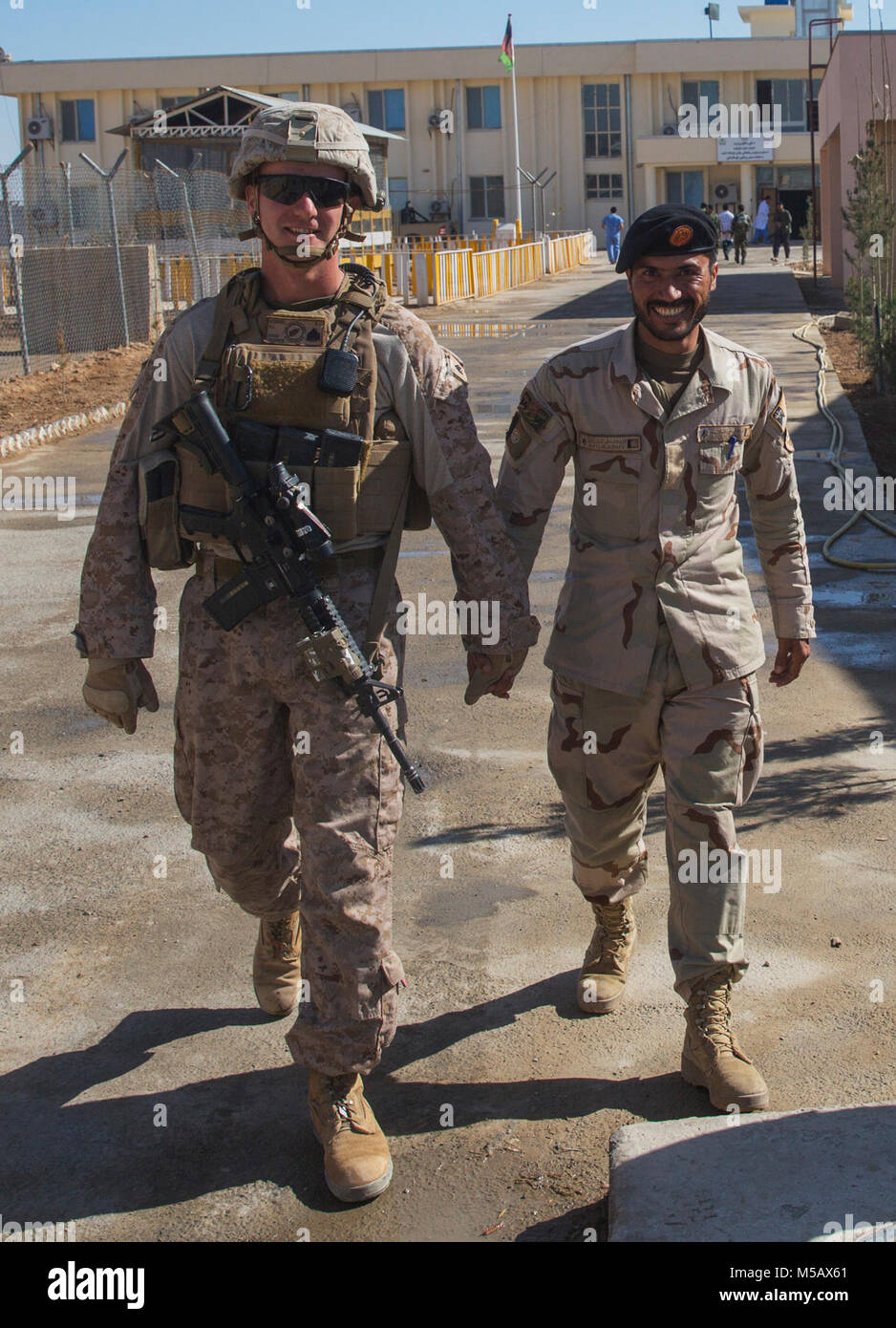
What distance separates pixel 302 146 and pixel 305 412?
1.79ft

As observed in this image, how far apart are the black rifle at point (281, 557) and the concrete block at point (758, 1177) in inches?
33.9

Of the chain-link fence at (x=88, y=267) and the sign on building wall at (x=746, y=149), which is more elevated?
the sign on building wall at (x=746, y=149)

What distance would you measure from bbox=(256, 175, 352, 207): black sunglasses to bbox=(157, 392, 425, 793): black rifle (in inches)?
17.9

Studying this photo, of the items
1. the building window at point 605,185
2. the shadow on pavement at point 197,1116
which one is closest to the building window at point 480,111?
the building window at point 605,185

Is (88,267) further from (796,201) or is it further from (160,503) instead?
(796,201)

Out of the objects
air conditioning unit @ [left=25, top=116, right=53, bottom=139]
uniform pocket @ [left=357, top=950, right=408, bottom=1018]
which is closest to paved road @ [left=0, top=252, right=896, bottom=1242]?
uniform pocket @ [left=357, top=950, right=408, bottom=1018]

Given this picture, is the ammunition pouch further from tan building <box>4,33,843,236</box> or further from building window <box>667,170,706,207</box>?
building window <box>667,170,706,207</box>

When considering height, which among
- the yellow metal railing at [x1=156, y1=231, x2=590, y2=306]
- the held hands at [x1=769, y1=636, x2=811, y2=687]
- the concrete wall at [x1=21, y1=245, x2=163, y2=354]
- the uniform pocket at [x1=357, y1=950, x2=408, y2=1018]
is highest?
the yellow metal railing at [x1=156, y1=231, x2=590, y2=306]

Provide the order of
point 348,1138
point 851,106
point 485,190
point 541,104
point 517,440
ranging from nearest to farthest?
point 348,1138 < point 517,440 < point 851,106 < point 485,190 < point 541,104

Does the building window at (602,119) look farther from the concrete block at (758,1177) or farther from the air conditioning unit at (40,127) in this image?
the concrete block at (758,1177)

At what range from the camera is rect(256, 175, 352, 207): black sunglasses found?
3037 mm

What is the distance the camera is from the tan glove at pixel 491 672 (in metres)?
3.27

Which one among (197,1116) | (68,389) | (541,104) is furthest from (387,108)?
(197,1116)

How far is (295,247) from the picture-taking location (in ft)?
9.92
